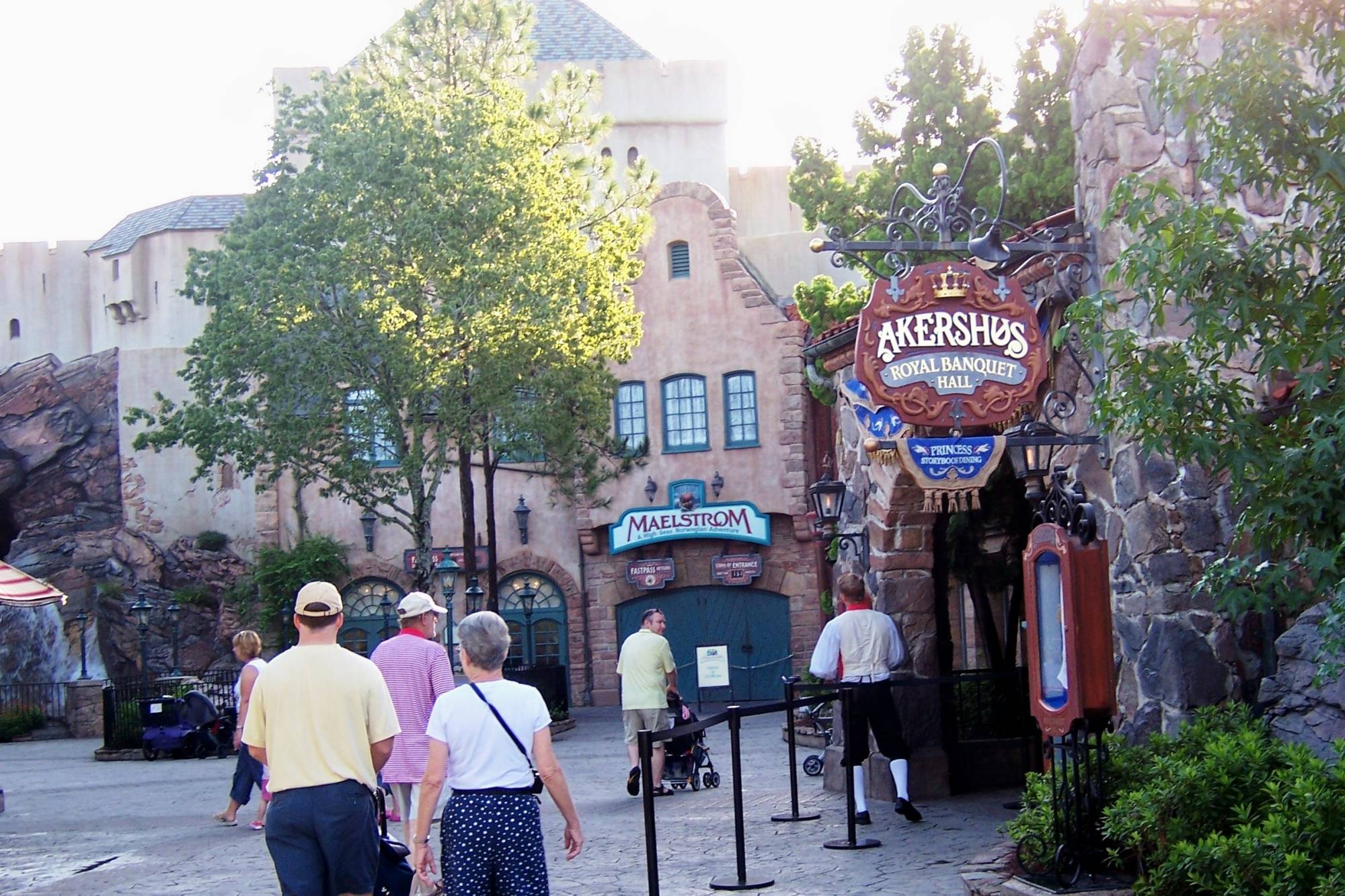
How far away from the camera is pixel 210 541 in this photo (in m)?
37.1

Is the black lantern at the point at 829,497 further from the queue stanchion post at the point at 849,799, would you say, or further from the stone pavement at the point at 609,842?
the queue stanchion post at the point at 849,799

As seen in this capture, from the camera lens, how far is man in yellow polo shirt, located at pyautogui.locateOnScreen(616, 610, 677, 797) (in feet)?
47.2

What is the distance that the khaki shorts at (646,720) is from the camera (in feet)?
47.6

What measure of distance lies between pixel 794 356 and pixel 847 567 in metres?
17.5

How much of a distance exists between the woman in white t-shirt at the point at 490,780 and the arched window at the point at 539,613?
25713mm

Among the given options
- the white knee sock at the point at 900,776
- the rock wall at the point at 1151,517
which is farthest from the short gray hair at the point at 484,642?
the white knee sock at the point at 900,776

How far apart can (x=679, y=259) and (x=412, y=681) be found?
917 inches

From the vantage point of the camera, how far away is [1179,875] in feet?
22.9

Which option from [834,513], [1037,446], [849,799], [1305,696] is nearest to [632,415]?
[834,513]

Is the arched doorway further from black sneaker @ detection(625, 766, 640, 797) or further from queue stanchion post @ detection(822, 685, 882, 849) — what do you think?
queue stanchion post @ detection(822, 685, 882, 849)

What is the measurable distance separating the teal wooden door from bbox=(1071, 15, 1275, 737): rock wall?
21342mm

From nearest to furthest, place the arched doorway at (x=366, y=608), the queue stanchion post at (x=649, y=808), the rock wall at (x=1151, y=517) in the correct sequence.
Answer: the queue stanchion post at (x=649, y=808) < the rock wall at (x=1151, y=517) < the arched doorway at (x=366, y=608)

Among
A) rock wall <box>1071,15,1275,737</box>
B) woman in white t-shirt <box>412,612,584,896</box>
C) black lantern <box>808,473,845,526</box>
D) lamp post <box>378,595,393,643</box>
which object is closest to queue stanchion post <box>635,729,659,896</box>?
woman in white t-shirt <box>412,612,584,896</box>

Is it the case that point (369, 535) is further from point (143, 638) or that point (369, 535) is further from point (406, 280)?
point (406, 280)
